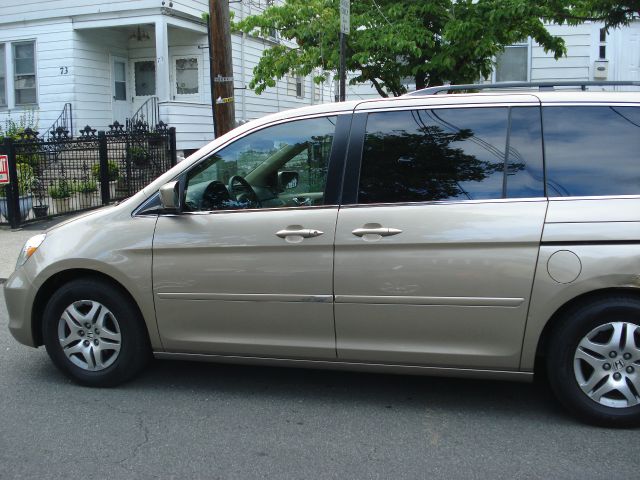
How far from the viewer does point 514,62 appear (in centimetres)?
1455

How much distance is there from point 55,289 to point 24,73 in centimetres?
1522

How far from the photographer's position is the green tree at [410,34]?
377 inches

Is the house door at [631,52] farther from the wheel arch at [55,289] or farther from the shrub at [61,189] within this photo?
the wheel arch at [55,289]

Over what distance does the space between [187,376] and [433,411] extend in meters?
1.79

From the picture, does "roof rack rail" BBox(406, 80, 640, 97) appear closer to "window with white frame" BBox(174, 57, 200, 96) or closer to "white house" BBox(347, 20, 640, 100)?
"white house" BBox(347, 20, 640, 100)

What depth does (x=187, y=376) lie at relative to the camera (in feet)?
15.1

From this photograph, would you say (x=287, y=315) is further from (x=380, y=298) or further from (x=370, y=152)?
(x=370, y=152)

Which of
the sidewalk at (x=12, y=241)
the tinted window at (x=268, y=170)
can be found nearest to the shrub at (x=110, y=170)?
the sidewalk at (x=12, y=241)

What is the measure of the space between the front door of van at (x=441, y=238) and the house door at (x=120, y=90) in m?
15.5

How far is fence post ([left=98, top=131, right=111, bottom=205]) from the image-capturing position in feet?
40.3

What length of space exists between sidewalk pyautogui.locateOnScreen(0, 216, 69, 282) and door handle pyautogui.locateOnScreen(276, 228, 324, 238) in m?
5.17

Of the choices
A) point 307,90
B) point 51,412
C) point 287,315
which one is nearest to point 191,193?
point 287,315

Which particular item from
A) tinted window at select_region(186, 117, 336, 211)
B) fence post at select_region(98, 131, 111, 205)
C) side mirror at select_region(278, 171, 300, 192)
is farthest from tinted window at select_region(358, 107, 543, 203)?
fence post at select_region(98, 131, 111, 205)

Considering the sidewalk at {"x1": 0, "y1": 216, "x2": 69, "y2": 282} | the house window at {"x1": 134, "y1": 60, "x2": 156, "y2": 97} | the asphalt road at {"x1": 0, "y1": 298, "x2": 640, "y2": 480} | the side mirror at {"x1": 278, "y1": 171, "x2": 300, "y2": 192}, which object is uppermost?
the house window at {"x1": 134, "y1": 60, "x2": 156, "y2": 97}
